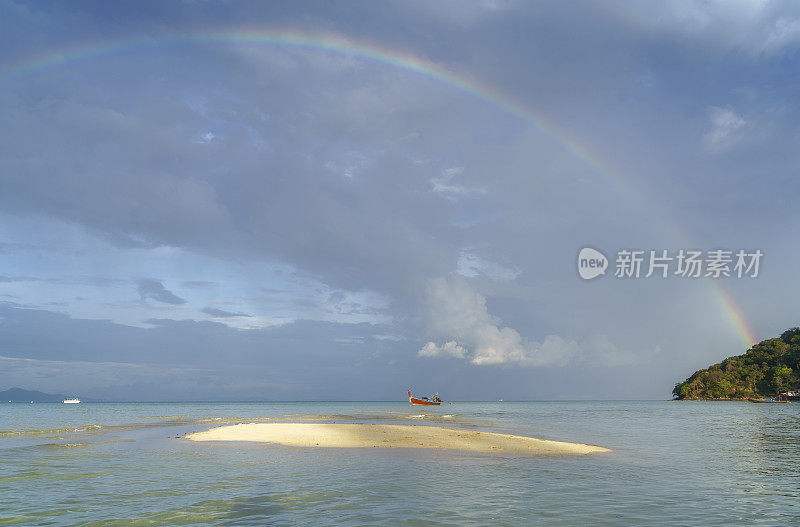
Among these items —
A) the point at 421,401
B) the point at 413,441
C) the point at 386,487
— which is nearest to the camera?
the point at 386,487

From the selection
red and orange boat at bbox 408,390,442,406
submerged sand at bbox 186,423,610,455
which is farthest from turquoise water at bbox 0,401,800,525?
red and orange boat at bbox 408,390,442,406

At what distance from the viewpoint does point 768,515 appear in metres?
16.5

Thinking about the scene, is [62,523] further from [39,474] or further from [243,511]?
[39,474]

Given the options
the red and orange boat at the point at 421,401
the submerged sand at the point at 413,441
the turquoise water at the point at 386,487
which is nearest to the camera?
the turquoise water at the point at 386,487

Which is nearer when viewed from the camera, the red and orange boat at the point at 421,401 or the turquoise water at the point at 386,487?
the turquoise water at the point at 386,487

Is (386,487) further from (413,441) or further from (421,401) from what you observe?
(421,401)

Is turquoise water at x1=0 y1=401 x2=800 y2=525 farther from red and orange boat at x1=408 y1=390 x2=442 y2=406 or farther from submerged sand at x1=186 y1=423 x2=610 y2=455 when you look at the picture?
red and orange boat at x1=408 y1=390 x2=442 y2=406

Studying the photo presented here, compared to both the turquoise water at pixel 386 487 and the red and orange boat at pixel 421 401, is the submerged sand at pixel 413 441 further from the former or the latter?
the red and orange boat at pixel 421 401

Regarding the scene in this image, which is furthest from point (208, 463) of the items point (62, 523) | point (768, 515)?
point (768, 515)

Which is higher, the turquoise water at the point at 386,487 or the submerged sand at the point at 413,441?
the turquoise water at the point at 386,487

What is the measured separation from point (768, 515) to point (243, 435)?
37.7m

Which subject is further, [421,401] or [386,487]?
[421,401]

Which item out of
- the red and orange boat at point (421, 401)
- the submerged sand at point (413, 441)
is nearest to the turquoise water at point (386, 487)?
the submerged sand at point (413, 441)

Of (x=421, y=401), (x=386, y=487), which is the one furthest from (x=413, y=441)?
(x=421, y=401)
